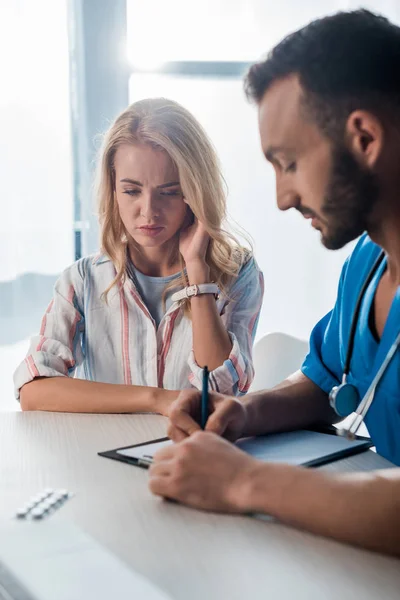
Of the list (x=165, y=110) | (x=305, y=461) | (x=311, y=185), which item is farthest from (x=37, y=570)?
(x=165, y=110)

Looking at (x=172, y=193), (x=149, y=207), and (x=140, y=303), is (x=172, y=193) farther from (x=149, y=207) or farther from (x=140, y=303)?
(x=140, y=303)

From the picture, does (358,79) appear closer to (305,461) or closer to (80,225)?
(305,461)

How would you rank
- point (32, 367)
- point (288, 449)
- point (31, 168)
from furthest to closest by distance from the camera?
point (31, 168), point (32, 367), point (288, 449)

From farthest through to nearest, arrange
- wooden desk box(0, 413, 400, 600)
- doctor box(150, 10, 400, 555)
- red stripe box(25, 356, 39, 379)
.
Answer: red stripe box(25, 356, 39, 379) → doctor box(150, 10, 400, 555) → wooden desk box(0, 413, 400, 600)

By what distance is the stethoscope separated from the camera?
1.06 metres

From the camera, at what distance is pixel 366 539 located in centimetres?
74

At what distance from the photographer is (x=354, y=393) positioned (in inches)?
44.1

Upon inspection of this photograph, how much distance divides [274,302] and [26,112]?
131 cm

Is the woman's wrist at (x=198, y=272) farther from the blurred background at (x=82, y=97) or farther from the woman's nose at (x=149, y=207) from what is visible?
the blurred background at (x=82, y=97)

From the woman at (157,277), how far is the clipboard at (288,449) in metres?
0.55

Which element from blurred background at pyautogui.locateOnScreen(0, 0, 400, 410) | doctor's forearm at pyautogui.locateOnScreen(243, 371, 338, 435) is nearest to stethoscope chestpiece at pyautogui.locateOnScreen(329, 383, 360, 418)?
doctor's forearm at pyautogui.locateOnScreen(243, 371, 338, 435)

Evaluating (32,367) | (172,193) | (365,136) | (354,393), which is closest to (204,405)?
(354,393)

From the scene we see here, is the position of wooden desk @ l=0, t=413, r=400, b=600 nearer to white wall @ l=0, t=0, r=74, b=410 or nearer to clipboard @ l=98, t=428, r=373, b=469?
clipboard @ l=98, t=428, r=373, b=469

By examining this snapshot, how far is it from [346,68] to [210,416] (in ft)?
1.80
